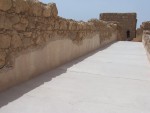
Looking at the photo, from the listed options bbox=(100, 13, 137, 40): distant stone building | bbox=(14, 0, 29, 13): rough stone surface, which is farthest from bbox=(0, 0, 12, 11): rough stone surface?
bbox=(100, 13, 137, 40): distant stone building

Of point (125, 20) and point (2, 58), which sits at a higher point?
point (125, 20)

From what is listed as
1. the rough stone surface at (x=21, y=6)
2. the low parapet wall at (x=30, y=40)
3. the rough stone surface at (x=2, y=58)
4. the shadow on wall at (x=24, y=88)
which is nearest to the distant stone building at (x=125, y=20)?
the low parapet wall at (x=30, y=40)

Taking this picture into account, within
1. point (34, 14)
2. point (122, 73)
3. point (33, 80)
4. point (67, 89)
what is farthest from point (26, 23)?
point (122, 73)

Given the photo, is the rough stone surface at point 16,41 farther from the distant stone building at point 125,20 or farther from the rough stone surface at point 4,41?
the distant stone building at point 125,20

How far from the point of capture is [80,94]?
3.65m

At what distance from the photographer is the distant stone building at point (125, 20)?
23031mm

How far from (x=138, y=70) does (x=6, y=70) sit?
345cm

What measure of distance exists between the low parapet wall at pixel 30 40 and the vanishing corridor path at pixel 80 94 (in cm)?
24

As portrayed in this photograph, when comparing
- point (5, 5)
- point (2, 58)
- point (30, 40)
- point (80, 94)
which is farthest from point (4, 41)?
point (80, 94)

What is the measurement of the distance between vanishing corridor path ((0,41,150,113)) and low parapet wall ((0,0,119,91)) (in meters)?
0.24

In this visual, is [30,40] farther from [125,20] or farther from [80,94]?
[125,20]

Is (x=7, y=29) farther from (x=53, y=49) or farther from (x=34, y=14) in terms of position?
(x=53, y=49)

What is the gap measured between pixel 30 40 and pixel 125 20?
20204 mm

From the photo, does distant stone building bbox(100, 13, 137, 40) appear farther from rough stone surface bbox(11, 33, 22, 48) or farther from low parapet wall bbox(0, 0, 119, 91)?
rough stone surface bbox(11, 33, 22, 48)
